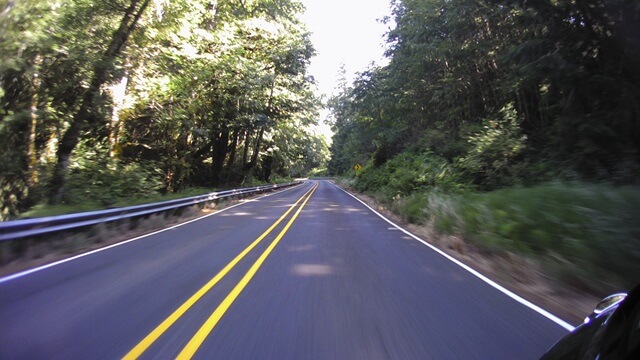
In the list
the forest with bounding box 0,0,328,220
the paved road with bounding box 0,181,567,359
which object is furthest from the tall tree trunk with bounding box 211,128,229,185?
the paved road with bounding box 0,181,567,359

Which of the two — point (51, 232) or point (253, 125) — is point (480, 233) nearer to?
point (51, 232)

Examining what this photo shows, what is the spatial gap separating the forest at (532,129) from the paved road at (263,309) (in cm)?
175

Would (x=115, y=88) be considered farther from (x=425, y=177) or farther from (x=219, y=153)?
(x=219, y=153)

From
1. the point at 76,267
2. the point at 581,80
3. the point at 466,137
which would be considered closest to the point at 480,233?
the point at 581,80

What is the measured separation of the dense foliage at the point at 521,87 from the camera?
1182 centimetres

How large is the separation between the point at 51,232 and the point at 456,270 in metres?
8.57

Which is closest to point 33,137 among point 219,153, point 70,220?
point 70,220

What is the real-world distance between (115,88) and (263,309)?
1550cm

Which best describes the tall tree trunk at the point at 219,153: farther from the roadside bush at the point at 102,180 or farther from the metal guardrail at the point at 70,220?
the metal guardrail at the point at 70,220

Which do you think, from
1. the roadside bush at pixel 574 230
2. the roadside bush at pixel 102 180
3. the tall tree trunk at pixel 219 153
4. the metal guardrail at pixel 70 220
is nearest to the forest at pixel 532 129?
the roadside bush at pixel 574 230

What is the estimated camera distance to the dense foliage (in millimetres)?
11820

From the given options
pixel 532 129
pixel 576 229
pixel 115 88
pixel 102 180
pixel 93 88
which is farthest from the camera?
pixel 532 129

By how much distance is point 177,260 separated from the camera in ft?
27.3

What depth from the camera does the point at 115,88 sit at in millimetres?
17688
